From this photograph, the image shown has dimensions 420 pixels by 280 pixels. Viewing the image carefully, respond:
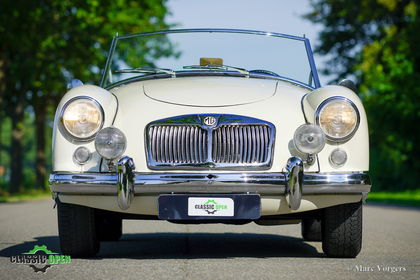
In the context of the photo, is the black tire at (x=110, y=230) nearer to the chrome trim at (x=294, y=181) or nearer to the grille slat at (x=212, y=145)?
the grille slat at (x=212, y=145)

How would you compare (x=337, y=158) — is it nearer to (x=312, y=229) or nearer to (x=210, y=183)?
(x=210, y=183)

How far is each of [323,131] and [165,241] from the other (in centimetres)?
248

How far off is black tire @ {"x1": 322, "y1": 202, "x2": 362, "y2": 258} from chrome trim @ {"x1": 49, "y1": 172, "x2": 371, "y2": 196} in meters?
0.26

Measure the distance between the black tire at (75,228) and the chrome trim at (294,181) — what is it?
1.46 m

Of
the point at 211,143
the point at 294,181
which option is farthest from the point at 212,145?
the point at 294,181

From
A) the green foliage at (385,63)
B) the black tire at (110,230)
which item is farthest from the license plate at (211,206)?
the green foliage at (385,63)

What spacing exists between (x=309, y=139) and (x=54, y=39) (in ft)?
64.0

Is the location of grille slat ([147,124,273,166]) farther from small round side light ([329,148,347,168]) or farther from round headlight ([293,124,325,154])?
small round side light ([329,148,347,168])

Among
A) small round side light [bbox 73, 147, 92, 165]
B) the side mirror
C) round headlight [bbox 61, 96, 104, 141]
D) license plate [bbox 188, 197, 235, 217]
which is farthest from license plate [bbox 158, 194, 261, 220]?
the side mirror

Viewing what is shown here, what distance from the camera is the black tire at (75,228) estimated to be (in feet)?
20.2

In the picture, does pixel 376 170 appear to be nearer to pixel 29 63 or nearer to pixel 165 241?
pixel 29 63

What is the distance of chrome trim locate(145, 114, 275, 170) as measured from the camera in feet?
19.5

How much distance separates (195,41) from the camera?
25.4 feet

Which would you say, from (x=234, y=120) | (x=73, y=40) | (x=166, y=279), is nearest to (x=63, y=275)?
(x=166, y=279)
